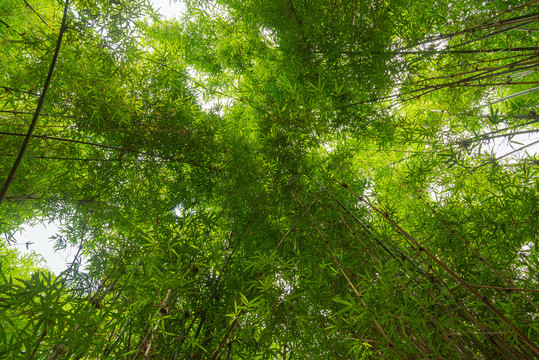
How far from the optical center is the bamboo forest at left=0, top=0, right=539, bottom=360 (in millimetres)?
1647

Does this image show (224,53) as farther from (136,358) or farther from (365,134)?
(136,358)

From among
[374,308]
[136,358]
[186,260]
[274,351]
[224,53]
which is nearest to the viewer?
[374,308]

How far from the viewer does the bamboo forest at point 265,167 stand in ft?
5.41

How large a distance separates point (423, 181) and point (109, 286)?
9.85ft

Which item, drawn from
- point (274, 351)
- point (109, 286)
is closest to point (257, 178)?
point (274, 351)

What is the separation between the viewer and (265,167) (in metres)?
2.37

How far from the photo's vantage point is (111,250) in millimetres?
2221

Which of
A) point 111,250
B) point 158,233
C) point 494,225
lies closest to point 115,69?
point 158,233

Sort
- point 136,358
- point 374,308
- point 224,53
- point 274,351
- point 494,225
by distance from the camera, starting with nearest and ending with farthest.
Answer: point 374,308
point 136,358
point 274,351
point 494,225
point 224,53

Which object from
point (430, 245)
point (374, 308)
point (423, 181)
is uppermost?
point (423, 181)

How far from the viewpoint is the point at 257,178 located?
2.35 m

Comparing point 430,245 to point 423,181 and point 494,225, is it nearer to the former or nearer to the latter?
point 494,225

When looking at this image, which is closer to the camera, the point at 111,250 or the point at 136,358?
the point at 136,358

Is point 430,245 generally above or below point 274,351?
above
